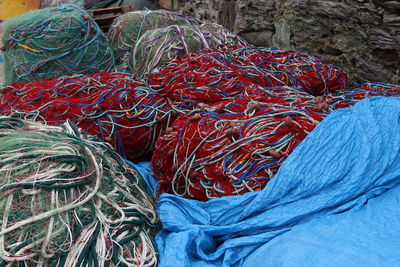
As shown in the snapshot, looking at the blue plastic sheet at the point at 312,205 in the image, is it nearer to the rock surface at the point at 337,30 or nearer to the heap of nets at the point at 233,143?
the heap of nets at the point at 233,143

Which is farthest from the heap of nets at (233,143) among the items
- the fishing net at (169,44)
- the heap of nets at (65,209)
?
the fishing net at (169,44)

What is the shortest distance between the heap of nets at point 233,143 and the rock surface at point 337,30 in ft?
3.17

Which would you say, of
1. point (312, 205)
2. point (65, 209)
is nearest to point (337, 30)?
point (312, 205)

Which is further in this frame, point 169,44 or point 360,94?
point 169,44

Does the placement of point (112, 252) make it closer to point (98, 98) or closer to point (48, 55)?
point (98, 98)

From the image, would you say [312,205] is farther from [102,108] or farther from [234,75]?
[102,108]

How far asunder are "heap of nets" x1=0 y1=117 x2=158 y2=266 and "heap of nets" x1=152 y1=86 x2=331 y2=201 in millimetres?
277

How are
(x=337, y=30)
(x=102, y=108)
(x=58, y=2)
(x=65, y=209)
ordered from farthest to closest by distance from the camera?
(x=58, y=2) < (x=337, y=30) < (x=102, y=108) < (x=65, y=209)

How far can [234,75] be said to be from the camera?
2.80 m

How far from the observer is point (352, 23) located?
10.5 ft

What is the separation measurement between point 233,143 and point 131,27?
113 inches

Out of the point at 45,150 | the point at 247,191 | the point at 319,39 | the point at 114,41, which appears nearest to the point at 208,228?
the point at 247,191

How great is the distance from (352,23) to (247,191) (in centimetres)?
192

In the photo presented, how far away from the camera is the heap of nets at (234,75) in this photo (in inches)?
106
